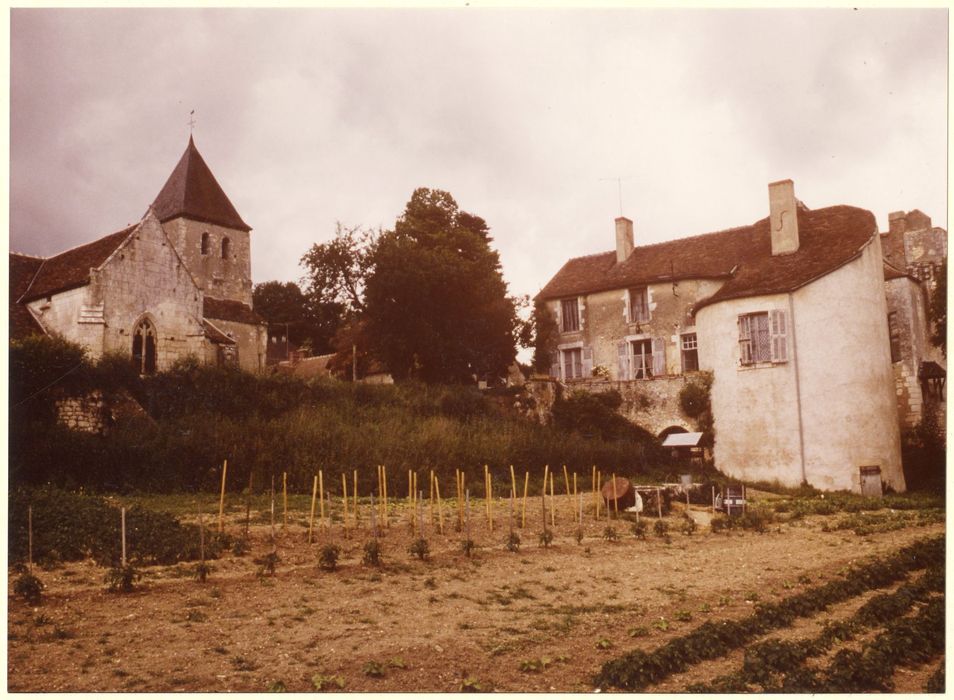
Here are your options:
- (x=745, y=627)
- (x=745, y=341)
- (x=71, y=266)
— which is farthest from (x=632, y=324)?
(x=745, y=627)

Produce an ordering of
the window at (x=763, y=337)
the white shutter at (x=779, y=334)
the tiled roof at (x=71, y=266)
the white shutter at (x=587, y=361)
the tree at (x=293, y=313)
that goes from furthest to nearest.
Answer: the tree at (x=293, y=313) < the white shutter at (x=587, y=361) < the window at (x=763, y=337) < the white shutter at (x=779, y=334) < the tiled roof at (x=71, y=266)

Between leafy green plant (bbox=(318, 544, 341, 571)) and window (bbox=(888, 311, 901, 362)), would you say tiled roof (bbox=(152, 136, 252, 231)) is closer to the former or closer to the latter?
window (bbox=(888, 311, 901, 362))

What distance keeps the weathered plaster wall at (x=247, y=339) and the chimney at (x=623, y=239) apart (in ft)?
55.6

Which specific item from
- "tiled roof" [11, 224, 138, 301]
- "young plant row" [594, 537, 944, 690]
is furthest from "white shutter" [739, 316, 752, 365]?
"tiled roof" [11, 224, 138, 301]

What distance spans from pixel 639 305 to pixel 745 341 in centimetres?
745

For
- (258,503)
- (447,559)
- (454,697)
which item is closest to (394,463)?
(258,503)

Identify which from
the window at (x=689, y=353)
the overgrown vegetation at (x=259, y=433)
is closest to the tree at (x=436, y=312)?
the overgrown vegetation at (x=259, y=433)

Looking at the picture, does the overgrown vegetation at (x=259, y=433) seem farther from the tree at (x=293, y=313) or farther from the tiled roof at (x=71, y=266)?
the tree at (x=293, y=313)

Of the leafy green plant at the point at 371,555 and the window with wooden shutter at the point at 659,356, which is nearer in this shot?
the leafy green plant at the point at 371,555

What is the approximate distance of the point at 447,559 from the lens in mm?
13820

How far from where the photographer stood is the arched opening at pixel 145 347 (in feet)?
89.1

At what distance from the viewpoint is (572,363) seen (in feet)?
120

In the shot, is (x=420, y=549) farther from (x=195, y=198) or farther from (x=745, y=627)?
(x=195, y=198)

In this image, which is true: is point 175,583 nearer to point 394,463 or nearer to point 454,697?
point 454,697
